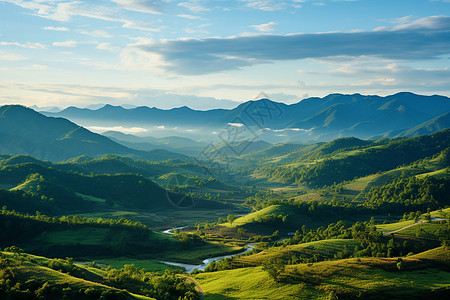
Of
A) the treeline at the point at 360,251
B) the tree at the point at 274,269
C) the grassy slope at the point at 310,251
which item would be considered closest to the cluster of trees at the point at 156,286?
the tree at the point at 274,269

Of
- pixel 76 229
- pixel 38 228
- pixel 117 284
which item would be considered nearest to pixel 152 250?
pixel 76 229

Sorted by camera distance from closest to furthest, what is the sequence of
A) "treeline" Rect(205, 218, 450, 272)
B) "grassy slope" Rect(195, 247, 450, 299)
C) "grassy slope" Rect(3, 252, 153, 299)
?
"grassy slope" Rect(3, 252, 153, 299) → "grassy slope" Rect(195, 247, 450, 299) → "treeline" Rect(205, 218, 450, 272)

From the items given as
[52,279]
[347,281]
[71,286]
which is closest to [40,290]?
[52,279]

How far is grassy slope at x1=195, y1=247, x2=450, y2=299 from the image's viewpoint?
9012 centimetres

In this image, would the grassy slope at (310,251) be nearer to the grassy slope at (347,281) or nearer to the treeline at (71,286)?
the grassy slope at (347,281)

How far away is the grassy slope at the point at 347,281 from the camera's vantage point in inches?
3548

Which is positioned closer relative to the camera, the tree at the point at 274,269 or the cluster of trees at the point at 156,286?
the cluster of trees at the point at 156,286

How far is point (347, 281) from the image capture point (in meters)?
95.5

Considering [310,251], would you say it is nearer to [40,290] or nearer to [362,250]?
[362,250]

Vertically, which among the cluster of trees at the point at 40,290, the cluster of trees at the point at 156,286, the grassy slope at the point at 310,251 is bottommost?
the grassy slope at the point at 310,251

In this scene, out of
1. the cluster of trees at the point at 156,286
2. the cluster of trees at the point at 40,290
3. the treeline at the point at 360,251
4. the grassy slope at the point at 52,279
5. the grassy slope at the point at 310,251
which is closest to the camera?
the cluster of trees at the point at 40,290

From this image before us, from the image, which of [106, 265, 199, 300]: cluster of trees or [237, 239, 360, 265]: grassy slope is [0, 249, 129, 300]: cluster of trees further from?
[237, 239, 360, 265]: grassy slope

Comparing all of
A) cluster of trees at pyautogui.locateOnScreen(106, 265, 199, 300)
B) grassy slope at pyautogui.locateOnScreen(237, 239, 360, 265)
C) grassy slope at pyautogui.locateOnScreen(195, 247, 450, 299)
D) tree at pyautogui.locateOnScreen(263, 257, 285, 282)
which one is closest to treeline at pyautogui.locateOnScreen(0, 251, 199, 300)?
cluster of trees at pyautogui.locateOnScreen(106, 265, 199, 300)

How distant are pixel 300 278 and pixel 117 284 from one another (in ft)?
157
